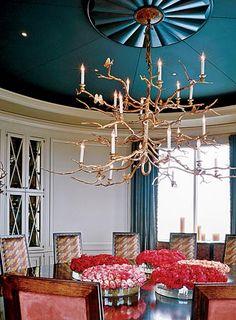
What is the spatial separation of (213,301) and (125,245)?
3485mm

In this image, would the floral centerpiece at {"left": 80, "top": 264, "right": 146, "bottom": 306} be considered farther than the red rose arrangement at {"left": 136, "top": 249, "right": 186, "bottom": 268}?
No

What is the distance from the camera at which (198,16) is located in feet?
9.85

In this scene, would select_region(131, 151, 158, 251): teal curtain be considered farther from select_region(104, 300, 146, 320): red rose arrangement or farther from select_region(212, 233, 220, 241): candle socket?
select_region(104, 300, 146, 320): red rose arrangement

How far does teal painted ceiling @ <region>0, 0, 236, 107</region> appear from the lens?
292cm

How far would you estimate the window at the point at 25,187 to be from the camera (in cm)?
525

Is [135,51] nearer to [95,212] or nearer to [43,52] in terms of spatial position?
[43,52]

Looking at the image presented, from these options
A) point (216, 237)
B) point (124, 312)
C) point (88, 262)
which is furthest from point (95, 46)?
point (216, 237)

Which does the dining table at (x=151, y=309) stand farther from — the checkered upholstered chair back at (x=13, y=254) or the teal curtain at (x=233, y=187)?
the teal curtain at (x=233, y=187)

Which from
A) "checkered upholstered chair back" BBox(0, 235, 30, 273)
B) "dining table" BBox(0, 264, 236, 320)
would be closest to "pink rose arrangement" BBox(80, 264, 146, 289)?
"dining table" BBox(0, 264, 236, 320)

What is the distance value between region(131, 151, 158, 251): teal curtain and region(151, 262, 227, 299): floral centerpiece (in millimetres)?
3491

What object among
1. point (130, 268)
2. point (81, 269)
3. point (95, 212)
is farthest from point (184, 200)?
point (130, 268)

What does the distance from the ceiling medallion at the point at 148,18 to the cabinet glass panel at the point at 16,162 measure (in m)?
2.56

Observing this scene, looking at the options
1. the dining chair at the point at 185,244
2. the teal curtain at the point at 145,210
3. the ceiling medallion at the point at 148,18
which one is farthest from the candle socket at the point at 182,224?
the ceiling medallion at the point at 148,18

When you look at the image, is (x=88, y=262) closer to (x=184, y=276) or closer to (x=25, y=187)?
(x=184, y=276)
